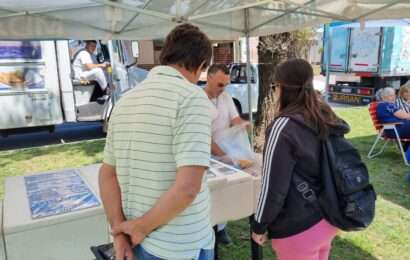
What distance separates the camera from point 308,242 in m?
1.64

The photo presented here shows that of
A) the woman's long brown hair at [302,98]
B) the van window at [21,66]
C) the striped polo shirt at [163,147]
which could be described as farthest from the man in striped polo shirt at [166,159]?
the van window at [21,66]

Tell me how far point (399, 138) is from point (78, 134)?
6.21 metres

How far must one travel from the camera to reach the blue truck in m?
10.6

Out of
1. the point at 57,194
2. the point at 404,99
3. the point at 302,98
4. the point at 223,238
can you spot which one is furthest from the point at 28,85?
the point at 302,98

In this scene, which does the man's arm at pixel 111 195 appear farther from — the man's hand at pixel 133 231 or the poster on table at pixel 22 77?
the poster on table at pixel 22 77

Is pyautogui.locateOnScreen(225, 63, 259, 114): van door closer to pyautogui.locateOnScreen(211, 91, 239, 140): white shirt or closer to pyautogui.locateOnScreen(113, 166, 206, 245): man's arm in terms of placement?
pyautogui.locateOnScreen(211, 91, 239, 140): white shirt

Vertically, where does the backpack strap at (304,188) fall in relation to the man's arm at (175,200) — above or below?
below

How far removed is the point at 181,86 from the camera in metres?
1.15

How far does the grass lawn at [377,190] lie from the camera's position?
9.73 ft

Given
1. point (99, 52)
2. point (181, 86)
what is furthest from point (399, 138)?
point (99, 52)

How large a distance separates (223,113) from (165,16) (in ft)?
2.73

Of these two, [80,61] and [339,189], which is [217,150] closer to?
[339,189]

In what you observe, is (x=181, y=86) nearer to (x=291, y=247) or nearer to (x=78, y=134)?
(x=291, y=247)

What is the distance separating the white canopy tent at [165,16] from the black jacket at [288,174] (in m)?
1.41
